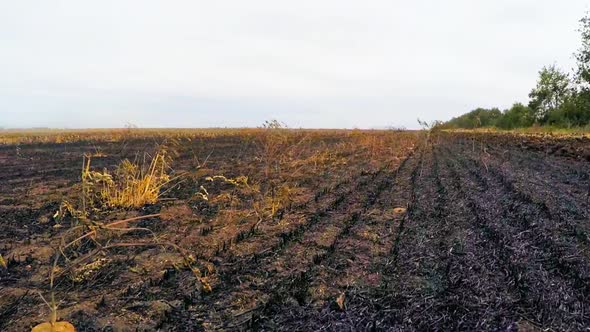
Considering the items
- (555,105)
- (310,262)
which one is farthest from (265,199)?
(555,105)

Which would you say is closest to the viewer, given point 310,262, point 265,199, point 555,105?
point 310,262

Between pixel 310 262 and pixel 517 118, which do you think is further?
pixel 517 118

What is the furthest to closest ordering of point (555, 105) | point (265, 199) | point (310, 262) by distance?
point (555, 105) → point (265, 199) → point (310, 262)

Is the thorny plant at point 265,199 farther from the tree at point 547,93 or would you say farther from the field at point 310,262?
the tree at point 547,93

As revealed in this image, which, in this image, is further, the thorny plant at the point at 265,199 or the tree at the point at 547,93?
the tree at the point at 547,93

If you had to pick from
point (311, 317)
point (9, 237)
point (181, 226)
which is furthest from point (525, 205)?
point (9, 237)

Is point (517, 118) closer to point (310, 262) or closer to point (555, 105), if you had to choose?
point (555, 105)

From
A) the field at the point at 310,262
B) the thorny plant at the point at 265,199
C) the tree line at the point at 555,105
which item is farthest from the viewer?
the tree line at the point at 555,105

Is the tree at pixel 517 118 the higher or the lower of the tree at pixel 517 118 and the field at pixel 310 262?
the higher

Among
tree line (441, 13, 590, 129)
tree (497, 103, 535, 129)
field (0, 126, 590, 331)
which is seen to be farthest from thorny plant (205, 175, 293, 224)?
tree (497, 103, 535, 129)

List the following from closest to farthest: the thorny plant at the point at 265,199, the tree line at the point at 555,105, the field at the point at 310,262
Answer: the field at the point at 310,262, the thorny plant at the point at 265,199, the tree line at the point at 555,105

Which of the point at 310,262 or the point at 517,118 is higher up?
the point at 517,118

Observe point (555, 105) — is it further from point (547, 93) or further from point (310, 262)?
point (310, 262)

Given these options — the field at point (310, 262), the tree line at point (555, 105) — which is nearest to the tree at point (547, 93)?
the tree line at point (555, 105)
